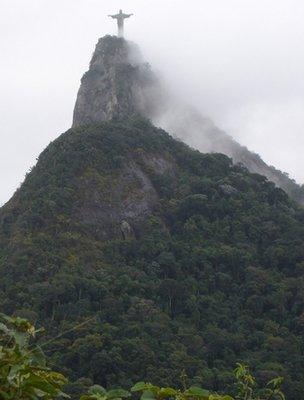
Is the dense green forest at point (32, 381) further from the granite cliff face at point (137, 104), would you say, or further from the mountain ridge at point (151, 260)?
the granite cliff face at point (137, 104)

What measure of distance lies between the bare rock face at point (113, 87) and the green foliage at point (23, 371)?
6904 centimetres

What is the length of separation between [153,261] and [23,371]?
49695 millimetres

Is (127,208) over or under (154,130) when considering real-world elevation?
under

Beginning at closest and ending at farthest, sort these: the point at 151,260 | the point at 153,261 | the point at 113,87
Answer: the point at 153,261
the point at 151,260
the point at 113,87

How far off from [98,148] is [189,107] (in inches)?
885

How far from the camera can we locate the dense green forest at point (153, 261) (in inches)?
1518

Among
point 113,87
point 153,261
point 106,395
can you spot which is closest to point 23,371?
point 106,395

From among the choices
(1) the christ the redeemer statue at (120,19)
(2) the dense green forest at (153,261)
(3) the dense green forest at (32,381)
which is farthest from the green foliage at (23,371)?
(1) the christ the redeemer statue at (120,19)

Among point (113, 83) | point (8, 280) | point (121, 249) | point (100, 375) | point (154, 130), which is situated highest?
point (113, 83)

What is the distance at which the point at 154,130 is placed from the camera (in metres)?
67.1

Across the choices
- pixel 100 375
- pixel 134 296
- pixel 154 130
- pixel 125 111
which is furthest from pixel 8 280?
pixel 125 111

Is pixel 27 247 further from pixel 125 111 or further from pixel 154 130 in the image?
pixel 125 111

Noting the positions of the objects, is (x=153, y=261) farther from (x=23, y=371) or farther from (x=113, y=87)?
(x=23, y=371)

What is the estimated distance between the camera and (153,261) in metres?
51.9
